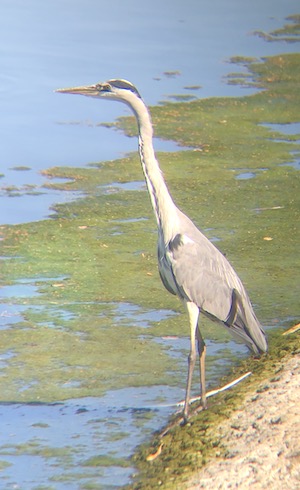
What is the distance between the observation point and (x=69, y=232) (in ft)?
29.3

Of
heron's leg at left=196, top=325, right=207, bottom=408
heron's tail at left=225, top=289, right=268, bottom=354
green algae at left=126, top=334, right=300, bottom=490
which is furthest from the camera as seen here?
heron's tail at left=225, top=289, right=268, bottom=354

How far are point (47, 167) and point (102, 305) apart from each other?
3600 mm

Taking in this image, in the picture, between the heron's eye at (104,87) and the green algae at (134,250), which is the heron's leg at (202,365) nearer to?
the green algae at (134,250)

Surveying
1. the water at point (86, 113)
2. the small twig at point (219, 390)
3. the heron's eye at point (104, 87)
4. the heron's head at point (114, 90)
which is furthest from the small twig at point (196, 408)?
the heron's eye at point (104, 87)

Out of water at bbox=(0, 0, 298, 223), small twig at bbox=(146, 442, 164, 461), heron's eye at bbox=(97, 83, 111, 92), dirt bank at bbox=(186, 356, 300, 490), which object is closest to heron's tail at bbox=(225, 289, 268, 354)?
dirt bank at bbox=(186, 356, 300, 490)

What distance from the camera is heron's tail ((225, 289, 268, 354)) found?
5.80 metres

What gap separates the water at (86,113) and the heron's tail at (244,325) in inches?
21.1

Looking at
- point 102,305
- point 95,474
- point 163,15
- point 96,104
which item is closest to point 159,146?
point 96,104

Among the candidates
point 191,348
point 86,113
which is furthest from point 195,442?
point 86,113

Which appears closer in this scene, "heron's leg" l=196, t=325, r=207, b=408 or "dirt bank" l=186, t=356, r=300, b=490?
"dirt bank" l=186, t=356, r=300, b=490

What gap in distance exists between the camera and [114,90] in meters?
5.96

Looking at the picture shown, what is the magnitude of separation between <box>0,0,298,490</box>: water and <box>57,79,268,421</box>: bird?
554mm

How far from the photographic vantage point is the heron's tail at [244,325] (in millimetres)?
5805

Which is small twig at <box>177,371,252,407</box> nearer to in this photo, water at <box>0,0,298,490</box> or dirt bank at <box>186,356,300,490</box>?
Answer: water at <box>0,0,298,490</box>
